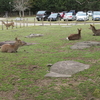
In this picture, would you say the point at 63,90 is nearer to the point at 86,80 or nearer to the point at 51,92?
the point at 51,92

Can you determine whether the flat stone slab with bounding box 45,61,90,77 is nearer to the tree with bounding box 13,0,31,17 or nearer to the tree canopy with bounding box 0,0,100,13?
the tree with bounding box 13,0,31,17

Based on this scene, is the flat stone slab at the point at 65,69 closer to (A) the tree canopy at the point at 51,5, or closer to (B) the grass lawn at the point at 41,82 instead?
(B) the grass lawn at the point at 41,82

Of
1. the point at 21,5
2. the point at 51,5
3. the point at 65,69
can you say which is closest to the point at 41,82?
the point at 65,69

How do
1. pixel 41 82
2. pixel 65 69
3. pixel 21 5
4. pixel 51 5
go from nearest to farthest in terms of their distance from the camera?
pixel 41 82 < pixel 65 69 < pixel 21 5 < pixel 51 5

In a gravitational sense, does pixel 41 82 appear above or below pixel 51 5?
below

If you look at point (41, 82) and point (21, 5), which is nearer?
point (41, 82)

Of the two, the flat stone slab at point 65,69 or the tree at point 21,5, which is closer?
the flat stone slab at point 65,69

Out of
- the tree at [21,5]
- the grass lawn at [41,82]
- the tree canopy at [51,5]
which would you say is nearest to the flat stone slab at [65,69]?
the grass lawn at [41,82]

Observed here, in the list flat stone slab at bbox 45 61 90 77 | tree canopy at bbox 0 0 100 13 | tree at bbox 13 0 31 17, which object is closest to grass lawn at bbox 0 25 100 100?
flat stone slab at bbox 45 61 90 77

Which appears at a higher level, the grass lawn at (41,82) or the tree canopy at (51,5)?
the tree canopy at (51,5)

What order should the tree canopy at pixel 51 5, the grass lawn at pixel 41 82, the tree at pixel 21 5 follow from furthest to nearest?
the tree canopy at pixel 51 5 → the tree at pixel 21 5 → the grass lawn at pixel 41 82

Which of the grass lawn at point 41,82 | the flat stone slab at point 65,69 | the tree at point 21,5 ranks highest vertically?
the tree at point 21,5

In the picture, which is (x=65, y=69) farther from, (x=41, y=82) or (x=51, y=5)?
(x=51, y=5)

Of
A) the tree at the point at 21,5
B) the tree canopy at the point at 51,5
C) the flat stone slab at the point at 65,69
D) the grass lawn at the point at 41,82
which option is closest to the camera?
the grass lawn at the point at 41,82
